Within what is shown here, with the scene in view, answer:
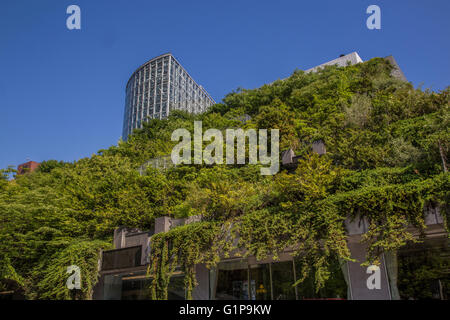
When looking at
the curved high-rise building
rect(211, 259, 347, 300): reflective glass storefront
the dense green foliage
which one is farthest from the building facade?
the curved high-rise building

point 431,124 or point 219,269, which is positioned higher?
point 431,124

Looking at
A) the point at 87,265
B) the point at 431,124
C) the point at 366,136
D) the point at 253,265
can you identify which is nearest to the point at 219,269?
the point at 253,265

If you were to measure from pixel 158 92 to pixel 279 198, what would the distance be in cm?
5617

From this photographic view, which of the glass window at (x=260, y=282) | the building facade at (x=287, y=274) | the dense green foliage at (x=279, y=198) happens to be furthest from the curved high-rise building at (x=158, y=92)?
the glass window at (x=260, y=282)

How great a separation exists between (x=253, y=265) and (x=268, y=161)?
515 centimetres

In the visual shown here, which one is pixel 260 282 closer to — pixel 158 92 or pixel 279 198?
pixel 279 198

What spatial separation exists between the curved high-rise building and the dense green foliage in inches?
1605

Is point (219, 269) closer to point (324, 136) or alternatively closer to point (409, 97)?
point (324, 136)

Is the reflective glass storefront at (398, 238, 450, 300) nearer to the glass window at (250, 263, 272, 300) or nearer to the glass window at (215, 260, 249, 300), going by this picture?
the glass window at (250, 263, 272, 300)

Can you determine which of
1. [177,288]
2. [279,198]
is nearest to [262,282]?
[177,288]

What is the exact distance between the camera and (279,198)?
1149 centimetres

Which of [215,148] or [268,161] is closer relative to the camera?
[268,161]

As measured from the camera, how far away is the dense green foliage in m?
9.55
